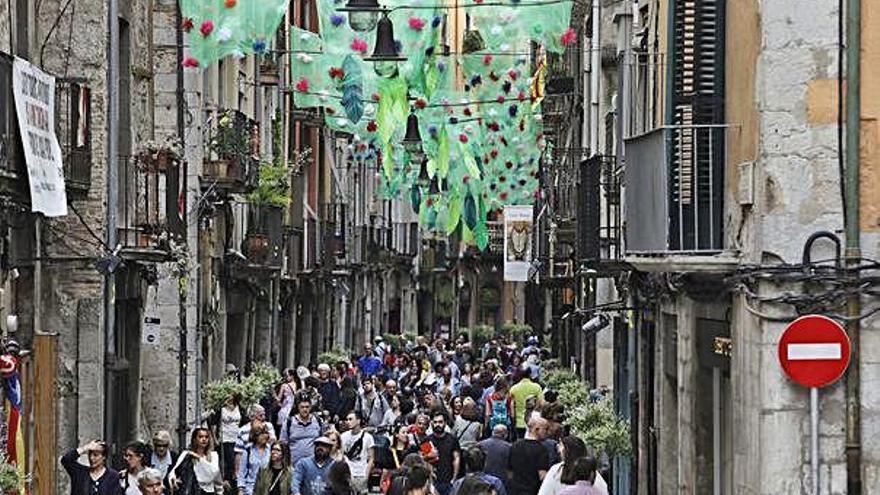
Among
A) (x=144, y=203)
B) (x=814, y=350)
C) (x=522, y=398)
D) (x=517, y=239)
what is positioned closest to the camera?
(x=814, y=350)

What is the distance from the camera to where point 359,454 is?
2208 centimetres

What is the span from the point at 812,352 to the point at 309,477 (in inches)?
257

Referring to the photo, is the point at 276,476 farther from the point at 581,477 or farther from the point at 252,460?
the point at 581,477

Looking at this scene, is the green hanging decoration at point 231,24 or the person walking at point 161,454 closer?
the person walking at point 161,454

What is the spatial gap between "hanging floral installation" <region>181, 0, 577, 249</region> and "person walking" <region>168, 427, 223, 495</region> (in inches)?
222

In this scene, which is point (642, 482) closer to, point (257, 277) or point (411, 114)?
point (411, 114)

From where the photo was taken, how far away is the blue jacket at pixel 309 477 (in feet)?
60.9

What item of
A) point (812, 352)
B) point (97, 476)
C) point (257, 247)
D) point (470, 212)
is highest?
point (470, 212)

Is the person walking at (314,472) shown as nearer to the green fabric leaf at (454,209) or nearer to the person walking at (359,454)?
the person walking at (359,454)

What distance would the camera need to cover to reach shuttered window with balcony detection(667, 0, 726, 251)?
14969mm

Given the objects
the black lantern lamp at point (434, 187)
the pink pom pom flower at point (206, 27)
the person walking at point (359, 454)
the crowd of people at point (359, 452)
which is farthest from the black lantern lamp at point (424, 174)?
the person walking at point (359, 454)

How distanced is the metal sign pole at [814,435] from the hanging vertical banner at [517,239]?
3366cm

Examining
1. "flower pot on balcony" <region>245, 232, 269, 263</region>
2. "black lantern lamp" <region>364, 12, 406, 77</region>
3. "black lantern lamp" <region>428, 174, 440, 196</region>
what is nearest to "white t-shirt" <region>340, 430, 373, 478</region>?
"black lantern lamp" <region>364, 12, 406, 77</region>

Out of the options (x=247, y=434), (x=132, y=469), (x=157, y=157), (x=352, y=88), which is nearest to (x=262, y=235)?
(x=352, y=88)
